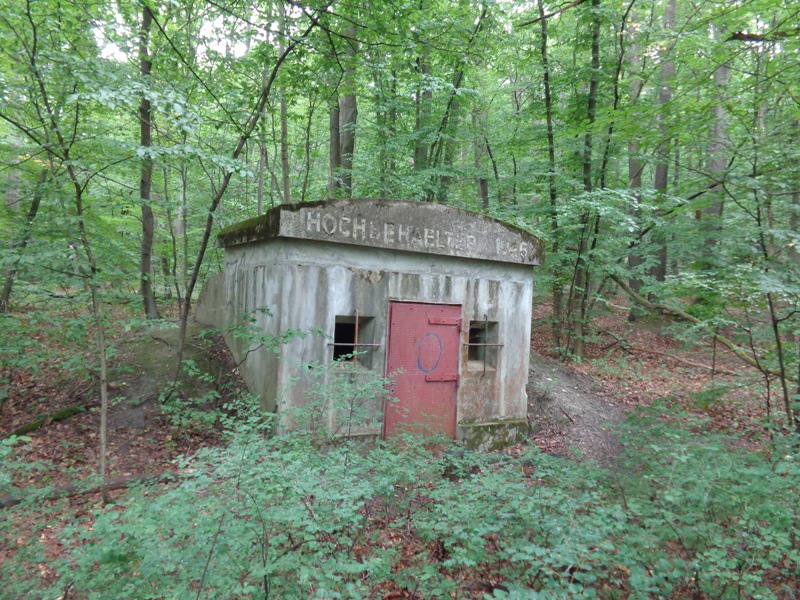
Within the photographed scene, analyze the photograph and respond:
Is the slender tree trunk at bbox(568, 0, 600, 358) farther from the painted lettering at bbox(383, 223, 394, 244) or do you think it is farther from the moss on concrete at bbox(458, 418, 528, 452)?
the painted lettering at bbox(383, 223, 394, 244)

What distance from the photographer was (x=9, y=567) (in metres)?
2.57

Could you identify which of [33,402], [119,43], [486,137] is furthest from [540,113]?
[33,402]

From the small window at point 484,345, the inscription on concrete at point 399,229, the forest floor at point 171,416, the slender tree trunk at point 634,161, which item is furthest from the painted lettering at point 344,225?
the slender tree trunk at point 634,161

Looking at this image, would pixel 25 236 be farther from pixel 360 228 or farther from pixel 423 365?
pixel 423 365

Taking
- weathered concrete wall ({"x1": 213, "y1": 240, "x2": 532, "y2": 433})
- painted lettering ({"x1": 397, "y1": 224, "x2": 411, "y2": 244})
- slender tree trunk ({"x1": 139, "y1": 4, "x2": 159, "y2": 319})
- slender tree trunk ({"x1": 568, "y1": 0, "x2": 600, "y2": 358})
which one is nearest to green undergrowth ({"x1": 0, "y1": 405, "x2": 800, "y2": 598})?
weathered concrete wall ({"x1": 213, "y1": 240, "x2": 532, "y2": 433})

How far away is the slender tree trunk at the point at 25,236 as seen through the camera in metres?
4.81

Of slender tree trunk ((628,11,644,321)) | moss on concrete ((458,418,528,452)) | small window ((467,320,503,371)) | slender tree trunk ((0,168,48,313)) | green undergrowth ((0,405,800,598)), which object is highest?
slender tree trunk ((628,11,644,321))

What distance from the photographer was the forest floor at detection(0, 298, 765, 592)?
4605 mm

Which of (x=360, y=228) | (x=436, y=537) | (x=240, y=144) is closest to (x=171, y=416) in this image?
(x=360, y=228)

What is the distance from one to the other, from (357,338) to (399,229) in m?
1.36

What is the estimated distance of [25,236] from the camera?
486cm

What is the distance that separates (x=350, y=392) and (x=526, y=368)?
11.3 ft

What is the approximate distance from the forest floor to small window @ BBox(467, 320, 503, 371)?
4.00 feet

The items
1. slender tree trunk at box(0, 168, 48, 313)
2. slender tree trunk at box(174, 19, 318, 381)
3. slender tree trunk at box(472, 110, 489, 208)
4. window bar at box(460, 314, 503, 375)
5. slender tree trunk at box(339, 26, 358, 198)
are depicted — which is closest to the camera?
slender tree trunk at box(0, 168, 48, 313)
